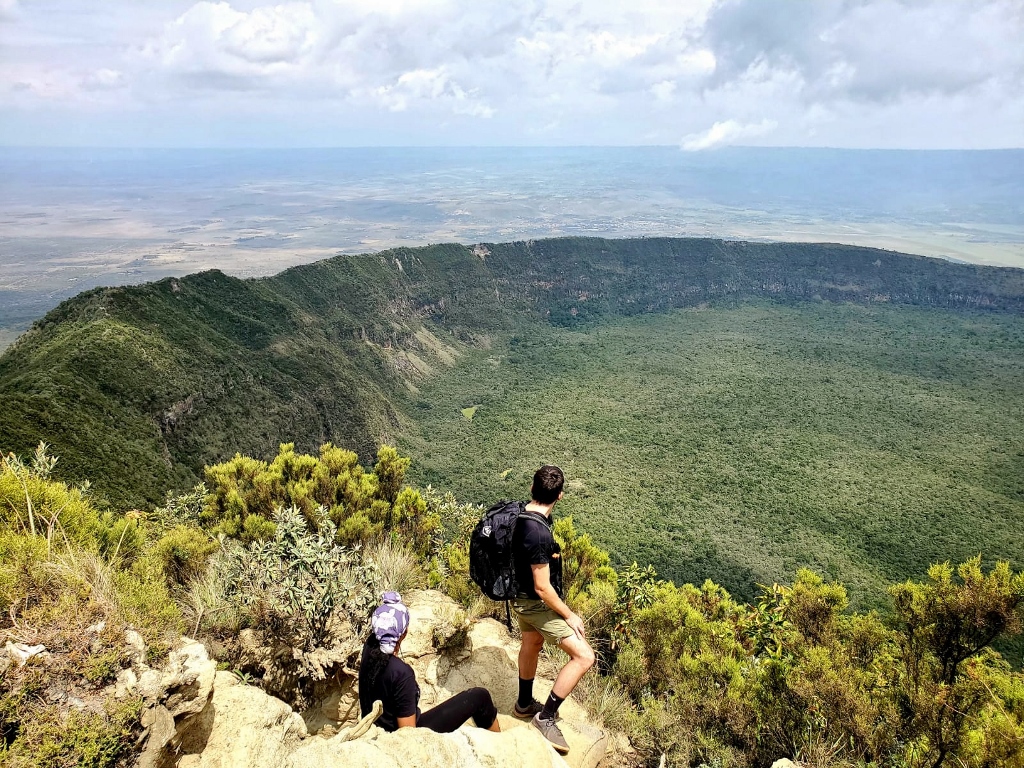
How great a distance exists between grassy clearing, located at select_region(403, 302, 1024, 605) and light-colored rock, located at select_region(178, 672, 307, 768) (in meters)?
30.0

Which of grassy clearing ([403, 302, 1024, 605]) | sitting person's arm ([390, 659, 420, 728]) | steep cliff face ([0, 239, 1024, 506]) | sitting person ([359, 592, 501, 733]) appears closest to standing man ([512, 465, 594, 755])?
sitting person ([359, 592, 501, 733])

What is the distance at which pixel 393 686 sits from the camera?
4332mm

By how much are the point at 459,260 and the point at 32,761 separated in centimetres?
8925

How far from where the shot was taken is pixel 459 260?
292 feet

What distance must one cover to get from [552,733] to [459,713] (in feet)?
3.90

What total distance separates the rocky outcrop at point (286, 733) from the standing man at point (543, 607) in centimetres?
34

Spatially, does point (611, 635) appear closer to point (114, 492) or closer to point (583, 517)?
point (114, 492)

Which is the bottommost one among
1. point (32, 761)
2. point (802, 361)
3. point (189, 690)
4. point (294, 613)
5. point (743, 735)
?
point (802, 361)

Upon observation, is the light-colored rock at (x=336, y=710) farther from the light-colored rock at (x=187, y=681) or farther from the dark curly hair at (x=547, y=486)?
the dark curly hair at (x=547, y=486)

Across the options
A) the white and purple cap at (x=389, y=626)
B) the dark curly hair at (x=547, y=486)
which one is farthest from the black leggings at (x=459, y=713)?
the dark curly hair at (x=547, y=486)

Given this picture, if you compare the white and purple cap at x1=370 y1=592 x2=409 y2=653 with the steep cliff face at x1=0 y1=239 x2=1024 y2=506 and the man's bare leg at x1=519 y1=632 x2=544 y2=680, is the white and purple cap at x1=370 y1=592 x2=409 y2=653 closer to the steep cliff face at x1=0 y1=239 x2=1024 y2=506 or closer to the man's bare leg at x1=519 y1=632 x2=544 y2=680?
the man's bare leg at x1=519 y1=632 x2=544 y2=680

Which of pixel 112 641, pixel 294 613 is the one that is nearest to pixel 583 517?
pixel 294 613

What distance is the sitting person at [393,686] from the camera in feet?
14.2

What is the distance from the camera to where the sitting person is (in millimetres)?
4328
